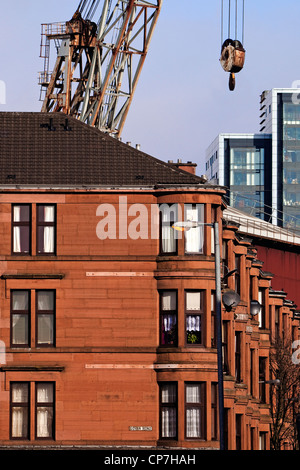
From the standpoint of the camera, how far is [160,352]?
55.6 metres

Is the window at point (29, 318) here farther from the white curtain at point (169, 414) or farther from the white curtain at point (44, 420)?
the white curtain at point (169, 414)

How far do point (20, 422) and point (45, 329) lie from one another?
3877 millimetres

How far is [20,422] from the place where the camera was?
5525 cm

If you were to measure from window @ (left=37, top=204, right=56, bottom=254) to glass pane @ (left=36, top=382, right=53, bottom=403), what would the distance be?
5.54 meters

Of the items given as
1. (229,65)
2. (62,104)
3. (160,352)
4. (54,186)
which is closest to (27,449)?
(160,352)

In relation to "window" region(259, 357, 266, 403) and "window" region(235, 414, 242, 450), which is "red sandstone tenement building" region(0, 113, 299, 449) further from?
"window" region(259, 357, 266, 403)

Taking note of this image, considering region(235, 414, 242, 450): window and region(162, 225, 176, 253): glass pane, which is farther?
region(235, 414, 242, 450): window

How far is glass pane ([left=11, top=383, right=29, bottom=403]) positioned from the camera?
55.2m

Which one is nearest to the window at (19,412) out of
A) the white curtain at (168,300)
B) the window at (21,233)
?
the window at (21,233)

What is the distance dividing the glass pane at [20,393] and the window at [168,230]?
791 cm

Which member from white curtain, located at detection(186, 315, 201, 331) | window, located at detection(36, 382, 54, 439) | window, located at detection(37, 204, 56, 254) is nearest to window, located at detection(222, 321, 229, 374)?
white curtain, located at detection(186, 315, 201, 331)

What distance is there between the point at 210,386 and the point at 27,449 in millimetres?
7648

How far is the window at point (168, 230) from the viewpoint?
186 feet

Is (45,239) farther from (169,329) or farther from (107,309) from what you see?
(169,329)
